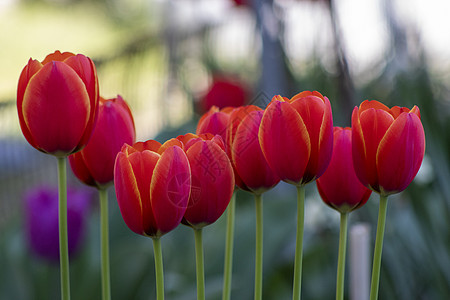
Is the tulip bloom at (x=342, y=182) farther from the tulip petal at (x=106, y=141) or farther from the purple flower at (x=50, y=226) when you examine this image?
the purple flower at (x=50, y=226)

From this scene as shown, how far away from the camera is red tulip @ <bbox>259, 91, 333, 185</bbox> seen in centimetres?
19

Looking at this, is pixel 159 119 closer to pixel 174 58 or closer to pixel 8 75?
pixel 174 58

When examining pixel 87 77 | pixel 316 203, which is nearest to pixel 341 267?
pixel 87 77

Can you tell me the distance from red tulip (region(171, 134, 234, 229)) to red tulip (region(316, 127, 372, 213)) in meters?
0.05

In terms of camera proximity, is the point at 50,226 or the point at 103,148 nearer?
the point at 103,148

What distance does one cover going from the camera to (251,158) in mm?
205

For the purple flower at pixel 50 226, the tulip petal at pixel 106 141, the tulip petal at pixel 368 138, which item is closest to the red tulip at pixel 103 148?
the tulip petal at pixel 106 141

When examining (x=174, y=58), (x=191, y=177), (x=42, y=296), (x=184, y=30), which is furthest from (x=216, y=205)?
(x=184, y=30)

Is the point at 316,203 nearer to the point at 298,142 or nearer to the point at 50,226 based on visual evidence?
the point at 50,226

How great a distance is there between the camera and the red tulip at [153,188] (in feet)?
0.58

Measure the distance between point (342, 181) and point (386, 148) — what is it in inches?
1.1

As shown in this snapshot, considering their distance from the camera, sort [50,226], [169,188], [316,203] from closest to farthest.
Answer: [169,188] → [50,226] → [316,203]

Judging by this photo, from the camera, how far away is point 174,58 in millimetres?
1336

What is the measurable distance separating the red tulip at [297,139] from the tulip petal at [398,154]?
0.02 meters
